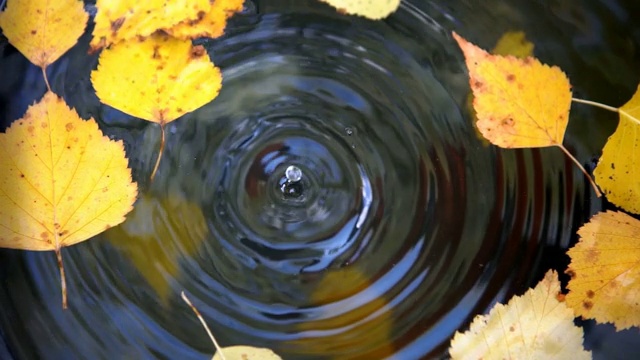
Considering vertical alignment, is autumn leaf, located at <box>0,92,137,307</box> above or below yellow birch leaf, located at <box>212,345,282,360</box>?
above

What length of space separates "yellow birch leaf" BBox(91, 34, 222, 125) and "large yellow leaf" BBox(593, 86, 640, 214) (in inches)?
11.7

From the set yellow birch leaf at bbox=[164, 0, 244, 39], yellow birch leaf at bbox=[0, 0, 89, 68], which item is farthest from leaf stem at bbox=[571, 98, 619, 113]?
yellow birch leaf at bbox=[0, 0, 89, 68]

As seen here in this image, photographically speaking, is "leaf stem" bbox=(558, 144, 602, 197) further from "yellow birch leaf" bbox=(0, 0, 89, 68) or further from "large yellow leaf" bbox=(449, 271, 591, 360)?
"yellow birch leaf" bbox=(0, 0, 89, 68)

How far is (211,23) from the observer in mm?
434

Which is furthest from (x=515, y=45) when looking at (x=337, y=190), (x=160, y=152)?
(x=160, y=152)

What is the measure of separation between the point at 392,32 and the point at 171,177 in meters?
0.19

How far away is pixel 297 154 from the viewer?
447 mm

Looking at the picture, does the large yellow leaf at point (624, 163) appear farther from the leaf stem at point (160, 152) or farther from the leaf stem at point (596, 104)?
the leaf stem at point (160, 152)

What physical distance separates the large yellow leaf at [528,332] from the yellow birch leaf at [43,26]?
13.5 inches

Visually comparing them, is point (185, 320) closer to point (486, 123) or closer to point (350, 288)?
point (350, 288)

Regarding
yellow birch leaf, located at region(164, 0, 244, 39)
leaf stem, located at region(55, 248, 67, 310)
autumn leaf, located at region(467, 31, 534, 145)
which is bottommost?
leaf stem, located at region(55, 248, 67, 310)

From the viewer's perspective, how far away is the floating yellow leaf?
0.44 meters

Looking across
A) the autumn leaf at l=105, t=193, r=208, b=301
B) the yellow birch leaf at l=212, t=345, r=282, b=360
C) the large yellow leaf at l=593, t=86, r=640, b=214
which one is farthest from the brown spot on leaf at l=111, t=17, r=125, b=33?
the large yellow leaf at l=593, t=86, r=640, b=214

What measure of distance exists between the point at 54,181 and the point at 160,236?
80 mm
